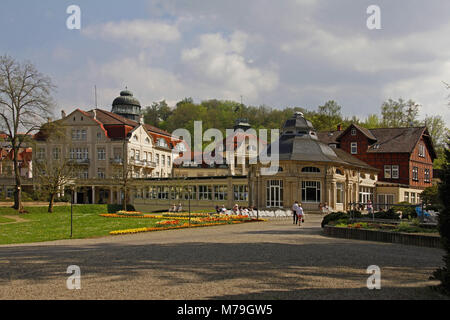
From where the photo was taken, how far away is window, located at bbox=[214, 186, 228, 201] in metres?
51.0

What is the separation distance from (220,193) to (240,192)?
2769 mm

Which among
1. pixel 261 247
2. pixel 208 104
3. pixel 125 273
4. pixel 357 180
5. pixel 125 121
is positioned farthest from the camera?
pixel 208 104

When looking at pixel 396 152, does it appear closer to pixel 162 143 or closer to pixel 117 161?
pixel 162 143

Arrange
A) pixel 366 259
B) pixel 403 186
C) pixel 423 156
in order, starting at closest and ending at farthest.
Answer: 1. pixel 366 259
2. pixel 403 186
3. pixel 423 156

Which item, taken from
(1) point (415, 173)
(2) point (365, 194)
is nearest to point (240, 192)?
(2) point (365, 194)

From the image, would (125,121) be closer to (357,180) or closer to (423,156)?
(357,180)

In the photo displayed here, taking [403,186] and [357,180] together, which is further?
[403,186]

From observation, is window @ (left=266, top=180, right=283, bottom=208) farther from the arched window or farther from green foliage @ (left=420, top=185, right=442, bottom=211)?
green foliage @ (left=420, top=185, right=442, bottom=211)

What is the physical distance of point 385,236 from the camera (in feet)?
58.7

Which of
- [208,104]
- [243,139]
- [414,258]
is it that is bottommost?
[414,258]

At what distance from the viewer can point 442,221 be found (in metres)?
8.62
